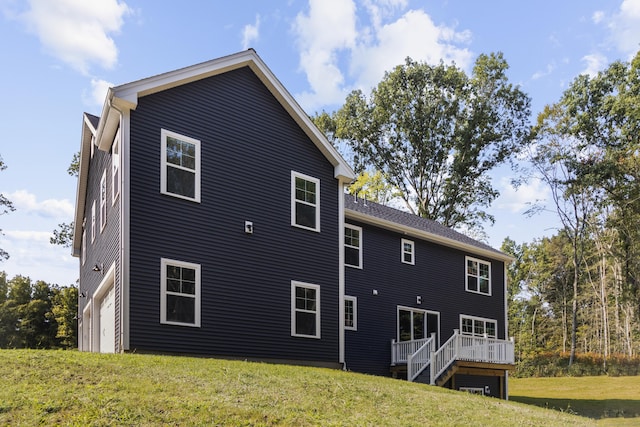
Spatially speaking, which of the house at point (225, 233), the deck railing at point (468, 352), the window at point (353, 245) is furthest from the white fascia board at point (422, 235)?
the deck railing at point (468, 352)

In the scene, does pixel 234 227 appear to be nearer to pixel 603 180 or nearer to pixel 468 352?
pixel 468 352

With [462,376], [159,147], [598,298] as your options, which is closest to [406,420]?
[159,147]

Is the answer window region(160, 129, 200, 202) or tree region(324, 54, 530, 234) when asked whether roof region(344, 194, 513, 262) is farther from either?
tree region(324, 54, 530, 234)

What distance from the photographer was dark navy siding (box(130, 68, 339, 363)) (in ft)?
44.1

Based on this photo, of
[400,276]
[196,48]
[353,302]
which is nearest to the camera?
[196,48]

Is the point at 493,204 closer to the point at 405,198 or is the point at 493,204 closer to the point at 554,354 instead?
the point at 405,198

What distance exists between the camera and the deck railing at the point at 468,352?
19.2 meters

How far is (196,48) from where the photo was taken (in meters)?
16.6

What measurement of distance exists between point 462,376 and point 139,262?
46.2 ft

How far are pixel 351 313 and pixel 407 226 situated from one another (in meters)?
3.88

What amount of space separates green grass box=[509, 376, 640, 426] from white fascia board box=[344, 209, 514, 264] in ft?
19.7

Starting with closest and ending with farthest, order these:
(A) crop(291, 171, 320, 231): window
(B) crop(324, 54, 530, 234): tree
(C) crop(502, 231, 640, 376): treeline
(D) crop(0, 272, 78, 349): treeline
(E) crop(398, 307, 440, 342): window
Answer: (A) crop(291, 171, 320, 231): window
(E) crop(398, 307, 440, 342): window
(D) crop(0, 272, 78, 349): treeline
(B) crop(324, 54, 530, 234): tree
(C) crop(502, 231, 640, 376): treeline

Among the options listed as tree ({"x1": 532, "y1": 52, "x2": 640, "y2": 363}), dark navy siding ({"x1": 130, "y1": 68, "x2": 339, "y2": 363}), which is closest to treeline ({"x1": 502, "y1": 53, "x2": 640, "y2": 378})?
tree ({"x1": 532, "y1": 52, "x2": 640, "y2": 363})

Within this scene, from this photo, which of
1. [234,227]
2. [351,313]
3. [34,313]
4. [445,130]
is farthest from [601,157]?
[34,313]
